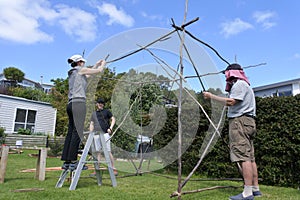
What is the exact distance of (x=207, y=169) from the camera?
16.5ft

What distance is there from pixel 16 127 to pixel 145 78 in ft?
43.2

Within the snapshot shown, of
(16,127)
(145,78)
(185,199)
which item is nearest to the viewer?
(185,199)

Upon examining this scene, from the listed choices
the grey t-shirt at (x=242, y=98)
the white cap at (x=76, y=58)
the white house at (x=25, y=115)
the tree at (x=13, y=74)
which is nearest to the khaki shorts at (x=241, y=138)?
the grey t-shirt at (x=242, y=98)

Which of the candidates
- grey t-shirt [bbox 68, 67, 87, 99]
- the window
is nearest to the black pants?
grey t-shirt [bbox 68, 67, 87, 99]

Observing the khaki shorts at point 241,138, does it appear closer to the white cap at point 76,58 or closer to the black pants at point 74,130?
the black pants at point 74,130

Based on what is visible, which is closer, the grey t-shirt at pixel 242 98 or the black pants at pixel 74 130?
the grey t-shirt at pixel 242 98

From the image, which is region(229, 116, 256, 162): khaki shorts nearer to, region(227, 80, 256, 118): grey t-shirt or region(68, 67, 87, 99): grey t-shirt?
region(227, 80, 256, 118): grey t-shirt

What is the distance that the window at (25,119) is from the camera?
49.9ft

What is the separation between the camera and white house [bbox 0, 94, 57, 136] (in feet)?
47.7

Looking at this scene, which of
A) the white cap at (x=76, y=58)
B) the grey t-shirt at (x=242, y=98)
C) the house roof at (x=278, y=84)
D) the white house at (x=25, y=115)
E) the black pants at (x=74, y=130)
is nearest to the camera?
the grey t-shirt at (x=242, y=98)

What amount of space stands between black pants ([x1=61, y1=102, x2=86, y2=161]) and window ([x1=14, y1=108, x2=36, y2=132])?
1360 cm

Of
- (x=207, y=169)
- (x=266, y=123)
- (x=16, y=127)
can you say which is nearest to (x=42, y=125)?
(x=16, y=127)

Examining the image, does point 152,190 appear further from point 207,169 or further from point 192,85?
point 207,169

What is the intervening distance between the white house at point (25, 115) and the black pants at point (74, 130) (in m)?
13.1
